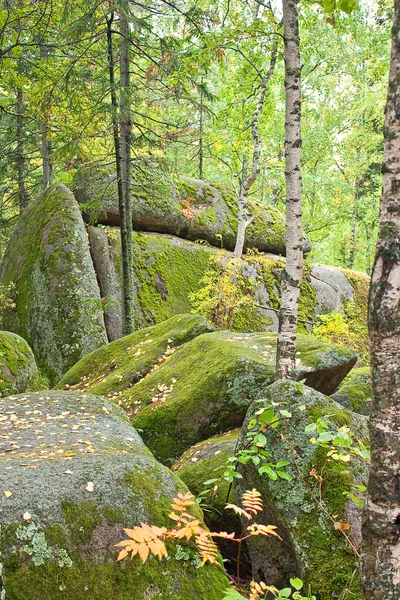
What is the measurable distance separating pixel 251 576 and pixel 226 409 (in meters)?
2.21

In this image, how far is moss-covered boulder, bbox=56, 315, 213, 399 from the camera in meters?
7.74

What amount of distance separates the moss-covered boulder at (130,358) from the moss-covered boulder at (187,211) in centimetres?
443

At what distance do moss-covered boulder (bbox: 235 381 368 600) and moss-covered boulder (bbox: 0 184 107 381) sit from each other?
7.34m

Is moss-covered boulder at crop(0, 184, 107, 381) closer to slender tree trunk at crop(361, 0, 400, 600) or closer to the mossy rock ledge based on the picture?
the mossy rock ledge

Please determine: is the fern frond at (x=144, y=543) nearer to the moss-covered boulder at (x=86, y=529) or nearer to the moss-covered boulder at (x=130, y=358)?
the moss-covered boulder at (x=86, y=529)

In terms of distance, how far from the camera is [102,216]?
43.2 feet

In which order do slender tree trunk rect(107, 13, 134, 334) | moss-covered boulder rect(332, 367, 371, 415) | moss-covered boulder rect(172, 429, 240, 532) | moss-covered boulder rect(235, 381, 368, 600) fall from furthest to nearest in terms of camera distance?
slender tree trunk rect(107, 13, 134, 334) → moss-covered boulder rect(332, 367, 371, 415) → moss-covered boulder rect(172, 429, 240, 532) → moss-covered boulder rect(235, 381, 368, 600)

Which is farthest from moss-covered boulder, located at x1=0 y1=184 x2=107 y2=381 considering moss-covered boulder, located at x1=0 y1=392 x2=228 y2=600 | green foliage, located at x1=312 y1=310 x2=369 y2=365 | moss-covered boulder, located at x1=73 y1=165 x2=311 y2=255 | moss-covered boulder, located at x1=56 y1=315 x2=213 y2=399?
moss-covered boulder, located at x1=0 y1=392 x2=228 y2=600

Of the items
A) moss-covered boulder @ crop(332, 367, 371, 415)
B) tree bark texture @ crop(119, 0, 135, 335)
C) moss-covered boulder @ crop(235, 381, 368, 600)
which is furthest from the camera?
tree bark texture @ crop(119, 0, 135, 335)

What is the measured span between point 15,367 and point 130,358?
1937 millimetres

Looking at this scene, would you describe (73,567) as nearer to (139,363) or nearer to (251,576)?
(251,576)

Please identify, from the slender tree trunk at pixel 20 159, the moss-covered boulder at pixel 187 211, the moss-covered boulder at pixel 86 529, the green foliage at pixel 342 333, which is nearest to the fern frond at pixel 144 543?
the moss-covered boulder at pixel 86 529

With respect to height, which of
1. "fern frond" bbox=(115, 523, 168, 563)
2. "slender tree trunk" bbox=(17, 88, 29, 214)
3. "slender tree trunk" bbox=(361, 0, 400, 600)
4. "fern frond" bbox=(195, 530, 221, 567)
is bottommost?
"fern frond" bbox=(195, 530, 221, 567)

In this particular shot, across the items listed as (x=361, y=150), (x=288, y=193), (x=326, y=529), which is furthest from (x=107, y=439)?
(x=361, y=150)
